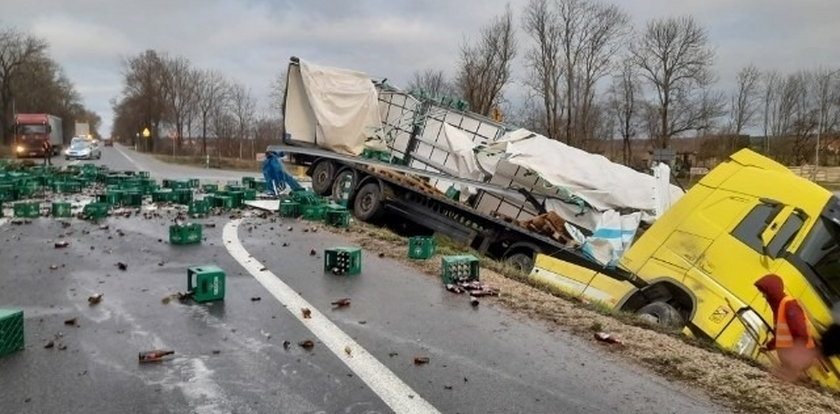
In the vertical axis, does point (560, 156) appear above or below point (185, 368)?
above

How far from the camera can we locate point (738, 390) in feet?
14.2

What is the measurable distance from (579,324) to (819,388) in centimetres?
192

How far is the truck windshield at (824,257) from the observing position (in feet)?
22.5

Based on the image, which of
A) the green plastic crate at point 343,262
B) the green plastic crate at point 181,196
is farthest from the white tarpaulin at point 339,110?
the green plastic crate at point 343,262

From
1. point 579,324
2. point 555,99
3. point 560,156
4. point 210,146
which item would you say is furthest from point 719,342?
point 210,146

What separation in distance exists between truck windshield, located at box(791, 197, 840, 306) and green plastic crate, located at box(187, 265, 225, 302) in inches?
234

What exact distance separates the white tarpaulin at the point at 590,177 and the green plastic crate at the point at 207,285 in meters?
8.06

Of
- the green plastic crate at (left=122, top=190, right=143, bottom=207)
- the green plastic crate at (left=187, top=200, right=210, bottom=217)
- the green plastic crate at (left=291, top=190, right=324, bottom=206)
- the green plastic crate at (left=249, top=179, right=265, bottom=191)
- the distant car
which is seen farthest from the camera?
the distant car

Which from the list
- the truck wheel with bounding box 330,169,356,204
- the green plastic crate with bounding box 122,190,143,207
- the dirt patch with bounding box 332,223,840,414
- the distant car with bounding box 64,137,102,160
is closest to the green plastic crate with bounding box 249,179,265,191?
the truck wheel with bounding box 330,169,356,204

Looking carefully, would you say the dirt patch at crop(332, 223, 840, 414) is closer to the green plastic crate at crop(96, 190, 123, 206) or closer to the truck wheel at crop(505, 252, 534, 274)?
the truck wheel at crop(505, 252, 534, 274)

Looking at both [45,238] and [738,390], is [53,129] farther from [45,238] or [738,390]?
[738,390]

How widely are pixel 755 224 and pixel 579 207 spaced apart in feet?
17.4

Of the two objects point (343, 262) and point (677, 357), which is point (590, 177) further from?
point (677, 357)

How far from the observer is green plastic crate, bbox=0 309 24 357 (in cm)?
439
